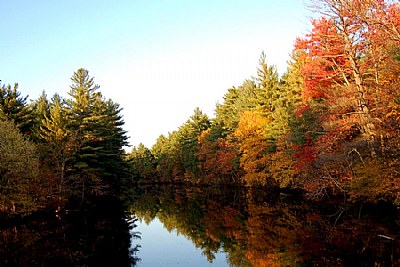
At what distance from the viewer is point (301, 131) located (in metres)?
27.3

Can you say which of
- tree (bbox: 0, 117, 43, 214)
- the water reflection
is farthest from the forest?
the water reflection

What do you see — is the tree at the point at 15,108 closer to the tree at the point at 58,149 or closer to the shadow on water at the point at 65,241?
the tree at the point at 58,149

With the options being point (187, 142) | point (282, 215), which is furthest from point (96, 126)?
point (187, 142)

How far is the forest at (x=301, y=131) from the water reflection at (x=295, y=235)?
168 cm

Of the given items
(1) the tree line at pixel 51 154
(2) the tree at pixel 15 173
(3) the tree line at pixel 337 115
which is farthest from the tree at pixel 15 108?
(3) the tree line at pixel 337 115

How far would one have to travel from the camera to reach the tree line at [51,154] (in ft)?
72.3

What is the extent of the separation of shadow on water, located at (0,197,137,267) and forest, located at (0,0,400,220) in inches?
86.9

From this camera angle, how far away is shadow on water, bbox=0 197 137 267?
46.5ft

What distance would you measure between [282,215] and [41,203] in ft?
61.1

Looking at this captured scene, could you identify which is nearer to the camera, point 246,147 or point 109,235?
point 109,235

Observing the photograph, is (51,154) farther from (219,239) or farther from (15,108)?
(219,239)

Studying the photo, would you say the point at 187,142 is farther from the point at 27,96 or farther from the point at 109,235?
the point at 109,235

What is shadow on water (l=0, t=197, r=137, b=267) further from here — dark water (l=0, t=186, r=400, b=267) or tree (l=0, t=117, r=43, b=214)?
tree (l=0, t=117, r=43, b=214)

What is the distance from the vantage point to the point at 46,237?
18.5 metres
